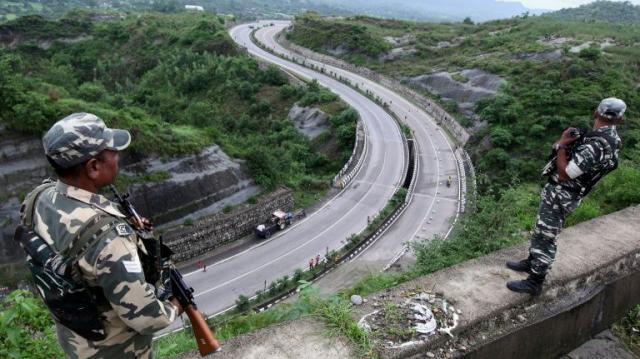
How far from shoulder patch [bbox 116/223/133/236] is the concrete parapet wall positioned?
1947 cm

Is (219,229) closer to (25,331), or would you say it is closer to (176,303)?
(25,331)

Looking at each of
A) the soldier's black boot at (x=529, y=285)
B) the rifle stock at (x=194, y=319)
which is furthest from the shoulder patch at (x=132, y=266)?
the soldier's black boot at (x=529, y=285)

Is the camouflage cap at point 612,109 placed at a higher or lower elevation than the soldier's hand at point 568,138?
higher

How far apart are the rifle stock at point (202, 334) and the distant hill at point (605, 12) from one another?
11592cm

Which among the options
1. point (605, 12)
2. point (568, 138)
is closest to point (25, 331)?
point (568, 138)

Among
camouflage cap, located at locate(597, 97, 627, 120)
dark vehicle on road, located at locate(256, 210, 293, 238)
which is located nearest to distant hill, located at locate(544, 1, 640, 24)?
dark vehicle on road, located at locate(256, 210, 293, 238)

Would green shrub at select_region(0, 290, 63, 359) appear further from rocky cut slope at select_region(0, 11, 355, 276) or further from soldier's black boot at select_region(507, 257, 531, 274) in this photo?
rocky cut slope at select_region(0, 11, 355, 276)

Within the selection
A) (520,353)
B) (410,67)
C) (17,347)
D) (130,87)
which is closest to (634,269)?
(520,353)

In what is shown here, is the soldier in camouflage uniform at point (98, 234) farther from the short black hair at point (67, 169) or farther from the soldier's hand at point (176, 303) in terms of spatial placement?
the soldier's hand at point (176, 303)

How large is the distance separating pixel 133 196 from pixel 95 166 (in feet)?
66.0

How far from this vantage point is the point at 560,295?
4.22m

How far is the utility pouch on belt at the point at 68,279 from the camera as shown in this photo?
2.44m

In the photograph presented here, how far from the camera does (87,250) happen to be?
2.43 m

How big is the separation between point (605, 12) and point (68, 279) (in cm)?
13185
